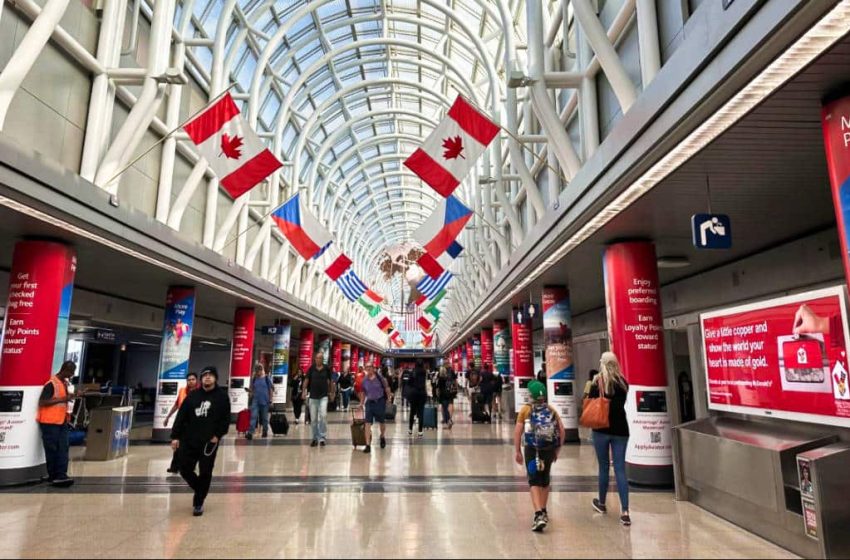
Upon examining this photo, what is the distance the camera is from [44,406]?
775 centimetres

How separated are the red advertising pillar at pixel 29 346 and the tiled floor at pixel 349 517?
0.72m

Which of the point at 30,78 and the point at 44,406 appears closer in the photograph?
the point at 44,406

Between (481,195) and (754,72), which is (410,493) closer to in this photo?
(754,72)

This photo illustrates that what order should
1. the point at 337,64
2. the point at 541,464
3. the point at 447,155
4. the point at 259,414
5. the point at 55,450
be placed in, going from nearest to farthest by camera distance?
the point at 541,464 → the point at 55,450 → the point at 447,155 → the point at 259,414 → the point at 337,64

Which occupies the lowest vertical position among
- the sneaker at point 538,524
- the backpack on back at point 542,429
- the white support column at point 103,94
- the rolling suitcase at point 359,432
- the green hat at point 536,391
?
the sneaker at point 538,524

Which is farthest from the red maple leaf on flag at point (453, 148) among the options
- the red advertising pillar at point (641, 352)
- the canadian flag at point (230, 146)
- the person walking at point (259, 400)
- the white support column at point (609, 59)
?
the person walking at point (259, 400)

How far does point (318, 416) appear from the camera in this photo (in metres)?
11.3

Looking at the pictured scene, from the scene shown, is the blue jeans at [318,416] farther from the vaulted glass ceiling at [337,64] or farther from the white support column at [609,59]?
the vaulted glass ceiling at [337,64]

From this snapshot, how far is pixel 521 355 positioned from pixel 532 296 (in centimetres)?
234

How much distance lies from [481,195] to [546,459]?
66.3 feet

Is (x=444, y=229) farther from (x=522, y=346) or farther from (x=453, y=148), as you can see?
(x=522, y=346)

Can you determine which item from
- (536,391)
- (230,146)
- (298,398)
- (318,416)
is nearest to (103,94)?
(230,146)

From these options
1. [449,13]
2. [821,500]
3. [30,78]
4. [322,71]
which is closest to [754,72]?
[821,500]

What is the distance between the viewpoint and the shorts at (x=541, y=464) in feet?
16.8
